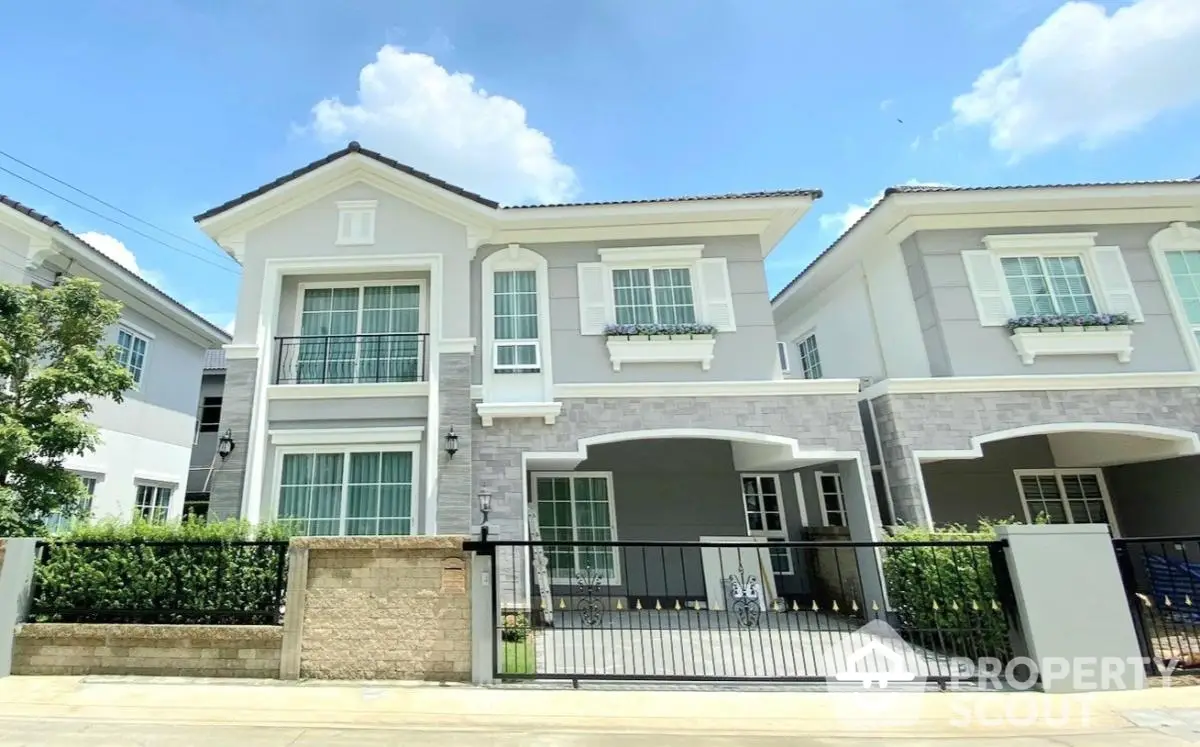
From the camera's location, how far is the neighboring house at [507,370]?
869 centimetres

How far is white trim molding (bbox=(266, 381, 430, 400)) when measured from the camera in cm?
894

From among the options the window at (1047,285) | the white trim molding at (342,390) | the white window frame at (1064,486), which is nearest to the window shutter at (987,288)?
the window at (1047,285)

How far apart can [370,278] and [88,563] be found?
18.2 feet

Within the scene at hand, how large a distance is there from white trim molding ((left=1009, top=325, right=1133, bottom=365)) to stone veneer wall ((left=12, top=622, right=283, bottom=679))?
11247 mm

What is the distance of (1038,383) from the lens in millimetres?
8969

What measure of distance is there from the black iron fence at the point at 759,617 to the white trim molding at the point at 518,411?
2028 mm

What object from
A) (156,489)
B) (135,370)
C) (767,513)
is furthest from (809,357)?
(156,489)

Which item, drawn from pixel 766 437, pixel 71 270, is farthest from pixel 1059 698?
pixel 71 270

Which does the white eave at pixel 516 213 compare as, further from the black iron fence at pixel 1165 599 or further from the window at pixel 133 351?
the black iron fence at pixel 1165 599

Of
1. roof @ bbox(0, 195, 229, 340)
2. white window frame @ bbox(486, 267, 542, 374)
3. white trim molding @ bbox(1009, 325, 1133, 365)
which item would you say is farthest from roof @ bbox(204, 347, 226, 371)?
white trim molding @ bbox(1009, 325, 1133, 365)

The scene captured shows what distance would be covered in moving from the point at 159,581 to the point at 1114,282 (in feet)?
48.0

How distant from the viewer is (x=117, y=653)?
5738 mm

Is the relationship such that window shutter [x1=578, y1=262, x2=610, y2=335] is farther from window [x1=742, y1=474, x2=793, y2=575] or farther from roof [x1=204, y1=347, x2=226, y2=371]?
roof [x1=204, y1=347, x2=226, y2=371]

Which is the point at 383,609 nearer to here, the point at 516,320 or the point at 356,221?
the point at 516,320
